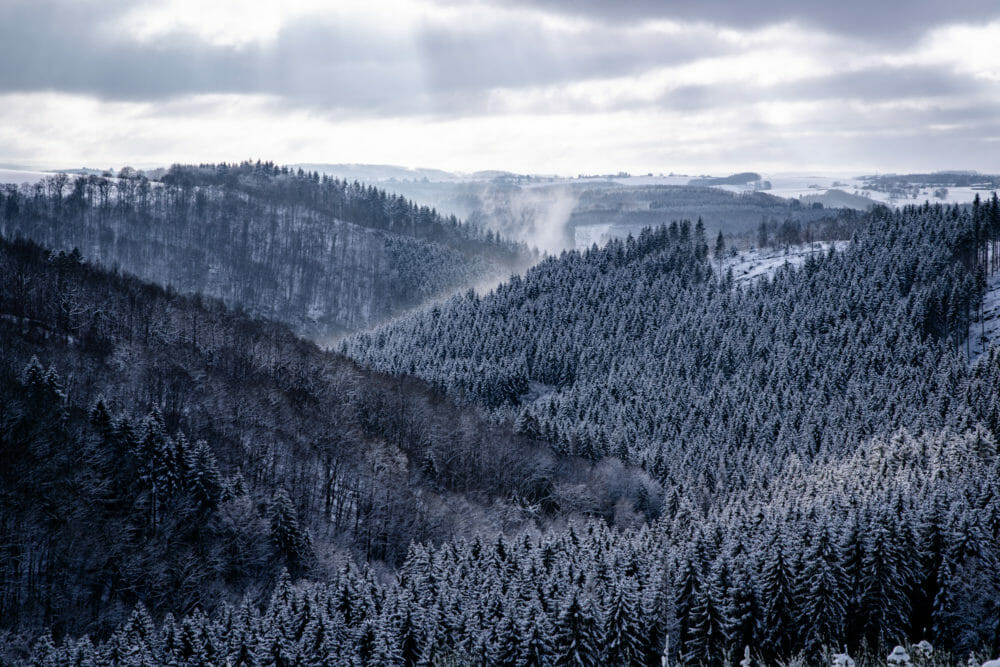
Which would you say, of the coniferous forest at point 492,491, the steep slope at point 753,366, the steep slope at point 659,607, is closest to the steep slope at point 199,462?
the coniferous forest at point 492,491

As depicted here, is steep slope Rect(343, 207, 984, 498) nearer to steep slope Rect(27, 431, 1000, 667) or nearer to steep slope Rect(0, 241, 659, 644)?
steep slope Rect(0, 241, 659, 644)

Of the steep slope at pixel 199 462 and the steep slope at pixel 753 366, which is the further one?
the steep slope at pixel 753 366

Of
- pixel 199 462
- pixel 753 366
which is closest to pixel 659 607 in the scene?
pixel 199 462

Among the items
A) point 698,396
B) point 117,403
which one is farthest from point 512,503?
point 698,396

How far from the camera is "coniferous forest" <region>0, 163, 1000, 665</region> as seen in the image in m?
49.6

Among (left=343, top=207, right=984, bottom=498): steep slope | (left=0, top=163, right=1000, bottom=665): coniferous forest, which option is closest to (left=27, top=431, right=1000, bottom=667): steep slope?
(left=0, top=163, right=1000, bottom=665): coniferous forest

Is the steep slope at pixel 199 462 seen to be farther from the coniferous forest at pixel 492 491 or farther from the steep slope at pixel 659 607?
the steep slope at pixel 659 607

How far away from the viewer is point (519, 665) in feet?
149

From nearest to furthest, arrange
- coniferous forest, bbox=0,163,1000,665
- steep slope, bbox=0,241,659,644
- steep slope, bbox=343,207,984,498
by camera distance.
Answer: coniferous forest, bbox=0,163,1000,665 → steep slope, bbox=0,241,659,644 → steep slope, bbox=343,207,984,498

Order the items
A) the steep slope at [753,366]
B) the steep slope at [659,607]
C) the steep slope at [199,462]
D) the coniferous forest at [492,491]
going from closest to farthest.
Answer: the steep slope at [659,607]
the coniferous forest at [492,491]
the steep slope at [199,462]
the steep slope at [753,366]

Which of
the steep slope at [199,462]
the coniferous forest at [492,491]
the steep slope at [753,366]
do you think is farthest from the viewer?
the steep slope at [753,366]

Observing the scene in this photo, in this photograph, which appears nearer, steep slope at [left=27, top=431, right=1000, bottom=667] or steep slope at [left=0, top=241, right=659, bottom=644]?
steep slope at [left=27, top=431, right=1000, bottom=667]

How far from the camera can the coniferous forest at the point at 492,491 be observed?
49.6 meters

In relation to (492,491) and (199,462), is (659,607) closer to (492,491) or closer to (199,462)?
(199,462)
